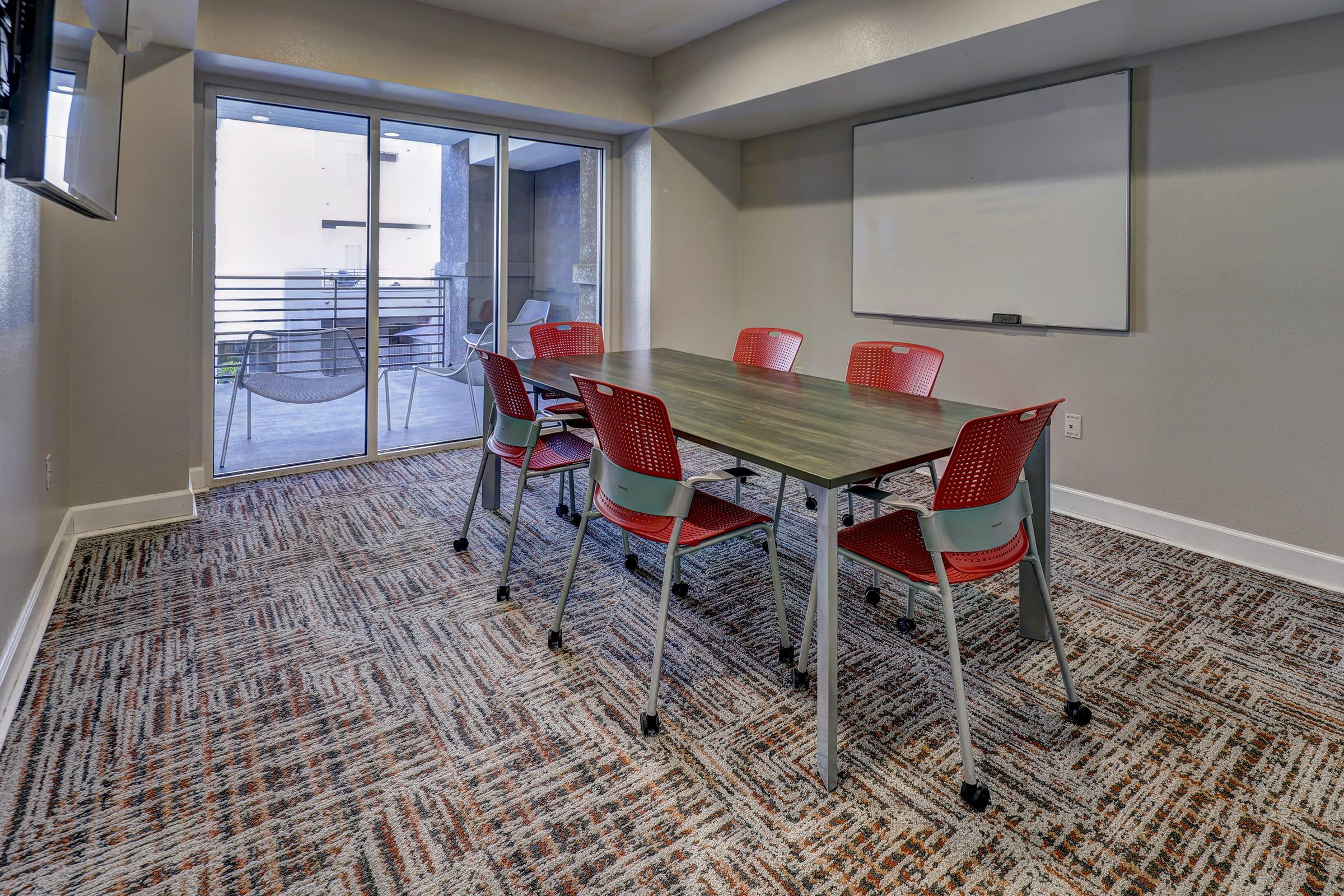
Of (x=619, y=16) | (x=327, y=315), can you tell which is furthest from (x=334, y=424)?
(x=619, y=16)

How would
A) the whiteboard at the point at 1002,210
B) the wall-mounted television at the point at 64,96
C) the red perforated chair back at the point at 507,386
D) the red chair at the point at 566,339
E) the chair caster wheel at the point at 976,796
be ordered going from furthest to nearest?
the red chair at the point at 566,339 → the whiteboard at the point at 1002,210 → the red perforated chair back at the point at 507,386 → the chair caster wheel at the point at 976,796 → the wall-mounted television at the point at 64,96

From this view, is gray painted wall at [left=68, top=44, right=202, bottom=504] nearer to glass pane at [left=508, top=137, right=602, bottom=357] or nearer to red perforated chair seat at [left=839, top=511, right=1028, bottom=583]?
glass pane at [left=508, top=137, right=602, bottom=357]

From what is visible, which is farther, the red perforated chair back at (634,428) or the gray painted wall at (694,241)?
the gray painted wall at (694,241)

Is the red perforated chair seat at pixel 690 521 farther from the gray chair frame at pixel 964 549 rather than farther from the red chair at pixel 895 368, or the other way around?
the red chair at pixel 895 368

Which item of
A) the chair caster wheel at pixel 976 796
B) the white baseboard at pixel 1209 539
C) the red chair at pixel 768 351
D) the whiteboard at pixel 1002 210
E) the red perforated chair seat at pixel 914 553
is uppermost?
the whiteboard at pixel 1002 210

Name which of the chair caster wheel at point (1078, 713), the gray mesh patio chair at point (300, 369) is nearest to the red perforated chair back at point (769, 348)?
the chair caster wheel at point (1078, 713)

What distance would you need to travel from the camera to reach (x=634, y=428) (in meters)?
1.99

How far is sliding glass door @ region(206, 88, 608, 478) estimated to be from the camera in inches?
159

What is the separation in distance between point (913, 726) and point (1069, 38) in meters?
2.88

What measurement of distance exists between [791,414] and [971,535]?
0.75 metres

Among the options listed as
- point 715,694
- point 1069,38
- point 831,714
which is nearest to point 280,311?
point 715,694

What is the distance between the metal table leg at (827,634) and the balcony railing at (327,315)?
3650 mm

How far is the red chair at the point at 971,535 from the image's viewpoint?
1.67m

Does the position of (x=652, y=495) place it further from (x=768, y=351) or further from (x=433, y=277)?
(x=433, y=277)
